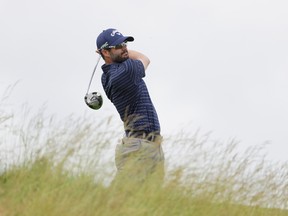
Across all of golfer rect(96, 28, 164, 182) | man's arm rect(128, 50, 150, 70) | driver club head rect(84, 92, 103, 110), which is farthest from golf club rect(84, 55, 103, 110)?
man's arm rect(128, 50, 150, 70)

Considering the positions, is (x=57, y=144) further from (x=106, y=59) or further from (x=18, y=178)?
(x=106, y=59)

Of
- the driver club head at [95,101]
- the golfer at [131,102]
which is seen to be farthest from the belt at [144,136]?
the driver club head at [95,101]

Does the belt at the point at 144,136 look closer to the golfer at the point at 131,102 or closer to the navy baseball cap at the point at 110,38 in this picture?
the golfer at the point at 131,102

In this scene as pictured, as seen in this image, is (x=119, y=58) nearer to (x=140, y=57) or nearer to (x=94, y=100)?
(x=140, y=57)

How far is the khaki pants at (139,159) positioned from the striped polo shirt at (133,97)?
133 mm

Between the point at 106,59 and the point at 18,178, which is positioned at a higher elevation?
the point at 106,59

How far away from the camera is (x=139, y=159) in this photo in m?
7.83

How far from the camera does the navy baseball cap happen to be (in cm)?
829

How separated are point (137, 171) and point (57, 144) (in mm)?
662

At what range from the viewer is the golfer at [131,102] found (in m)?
7.89

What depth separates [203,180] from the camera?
8.12m

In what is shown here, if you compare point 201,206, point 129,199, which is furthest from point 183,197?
point 129,199

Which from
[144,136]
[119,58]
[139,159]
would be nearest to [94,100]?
[119,58]

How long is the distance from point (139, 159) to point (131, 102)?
0.55 meters
